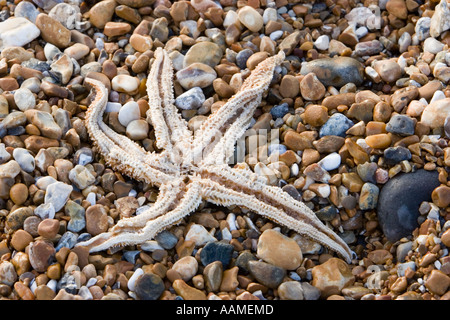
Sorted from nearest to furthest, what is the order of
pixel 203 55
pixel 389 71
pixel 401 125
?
1. pixel 401 125
2. pixel 389 71
3. pixel 203 55

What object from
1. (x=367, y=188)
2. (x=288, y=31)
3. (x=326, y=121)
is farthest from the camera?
(x=288, y=31)

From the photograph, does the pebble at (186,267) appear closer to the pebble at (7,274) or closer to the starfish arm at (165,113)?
the starfish arm at (165,113)

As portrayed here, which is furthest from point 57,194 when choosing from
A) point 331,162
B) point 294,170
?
point 331,162

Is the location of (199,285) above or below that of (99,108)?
below

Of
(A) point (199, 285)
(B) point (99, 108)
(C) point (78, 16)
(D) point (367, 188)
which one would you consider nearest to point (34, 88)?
(B) point (99, 108)

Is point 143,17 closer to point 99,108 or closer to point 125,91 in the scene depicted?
point 125,91

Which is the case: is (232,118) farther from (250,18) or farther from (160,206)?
(250,18)
